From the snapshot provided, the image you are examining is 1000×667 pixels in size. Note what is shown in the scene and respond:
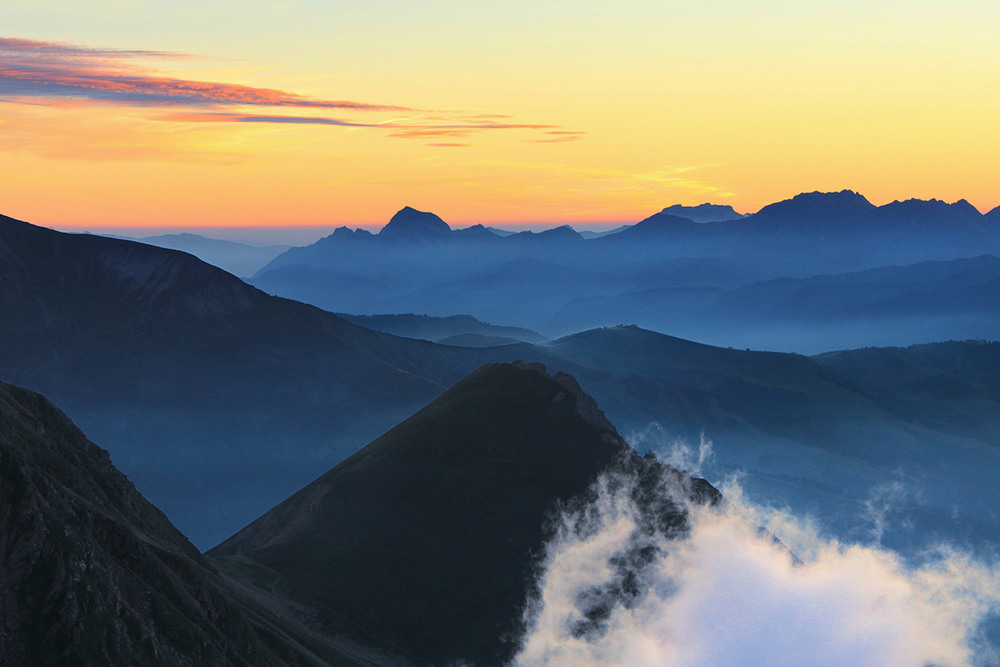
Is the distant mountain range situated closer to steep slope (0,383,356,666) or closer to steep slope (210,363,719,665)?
steep slope (0,383,356,666)

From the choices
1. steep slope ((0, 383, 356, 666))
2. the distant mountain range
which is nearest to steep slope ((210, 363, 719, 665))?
the distant mountain range

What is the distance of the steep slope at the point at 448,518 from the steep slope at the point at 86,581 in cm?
2748

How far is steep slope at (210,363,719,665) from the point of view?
12606 cm

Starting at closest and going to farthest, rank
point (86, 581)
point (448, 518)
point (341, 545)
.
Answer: point (86, 581)
point (341, 545)
point (448, 518)

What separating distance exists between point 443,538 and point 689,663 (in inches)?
1656

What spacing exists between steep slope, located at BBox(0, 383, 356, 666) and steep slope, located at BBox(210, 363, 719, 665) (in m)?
27.5

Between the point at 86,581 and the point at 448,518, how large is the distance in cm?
7351

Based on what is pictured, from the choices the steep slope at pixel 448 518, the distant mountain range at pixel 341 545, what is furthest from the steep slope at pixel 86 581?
the steep slope at pixel 448 518

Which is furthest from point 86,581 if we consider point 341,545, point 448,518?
point 448,518

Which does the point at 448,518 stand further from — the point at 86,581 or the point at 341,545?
the point at 86,581

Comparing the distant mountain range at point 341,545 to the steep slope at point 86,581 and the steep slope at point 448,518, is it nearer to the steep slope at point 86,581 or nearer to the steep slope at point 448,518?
the steep slope at point 86,581

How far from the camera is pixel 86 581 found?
74.4 m

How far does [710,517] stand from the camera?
154500 millimetres

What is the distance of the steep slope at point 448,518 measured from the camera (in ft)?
414
